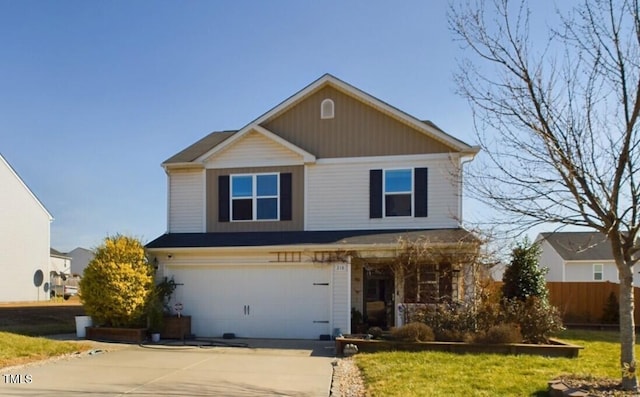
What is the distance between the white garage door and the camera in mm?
14102

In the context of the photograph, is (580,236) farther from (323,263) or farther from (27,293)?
(27,293)

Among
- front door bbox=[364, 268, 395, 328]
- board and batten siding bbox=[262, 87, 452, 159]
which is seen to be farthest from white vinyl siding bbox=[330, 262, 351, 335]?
board and batten siding bbox=[262, 87, 452, 159]

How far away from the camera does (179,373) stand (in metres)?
8.83

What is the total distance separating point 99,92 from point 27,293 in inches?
631

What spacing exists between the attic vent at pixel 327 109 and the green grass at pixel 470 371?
776 centimetres

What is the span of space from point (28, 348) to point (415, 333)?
8.50 metres

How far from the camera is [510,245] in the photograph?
1420 cm

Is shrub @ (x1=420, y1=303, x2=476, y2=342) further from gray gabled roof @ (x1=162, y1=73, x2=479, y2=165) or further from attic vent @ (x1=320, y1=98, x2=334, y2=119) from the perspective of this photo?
attic vent @ (x1=320, y1=98, x2=334, y2=119)

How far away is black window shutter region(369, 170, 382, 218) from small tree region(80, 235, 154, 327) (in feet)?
21.8

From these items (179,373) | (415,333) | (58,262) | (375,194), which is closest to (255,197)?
(375,194)

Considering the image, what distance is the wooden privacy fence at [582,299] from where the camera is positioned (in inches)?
724

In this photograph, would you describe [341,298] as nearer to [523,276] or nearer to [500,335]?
[500,335]

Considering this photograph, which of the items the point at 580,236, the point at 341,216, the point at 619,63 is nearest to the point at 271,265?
the point at 341,216

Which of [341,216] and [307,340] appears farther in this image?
[341,216]
